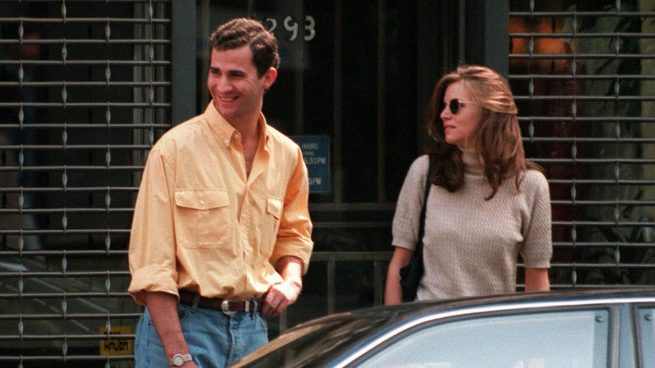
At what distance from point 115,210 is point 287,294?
92.3 inches

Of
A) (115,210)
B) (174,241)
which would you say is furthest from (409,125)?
(174,241)

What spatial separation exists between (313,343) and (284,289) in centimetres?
101

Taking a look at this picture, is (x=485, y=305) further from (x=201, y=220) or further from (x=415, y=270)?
(x=415, y=270)

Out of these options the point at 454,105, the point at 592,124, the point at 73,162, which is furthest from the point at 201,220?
the point at 592,124

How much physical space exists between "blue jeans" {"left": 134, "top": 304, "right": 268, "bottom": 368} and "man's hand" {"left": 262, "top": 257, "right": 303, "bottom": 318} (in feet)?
0.37

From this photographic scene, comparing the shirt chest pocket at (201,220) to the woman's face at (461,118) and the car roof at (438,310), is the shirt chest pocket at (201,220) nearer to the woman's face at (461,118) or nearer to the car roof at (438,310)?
the car roof at (438,310)

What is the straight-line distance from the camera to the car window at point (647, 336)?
416 centimetres

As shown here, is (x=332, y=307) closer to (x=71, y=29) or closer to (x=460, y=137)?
(x=71, y=29)

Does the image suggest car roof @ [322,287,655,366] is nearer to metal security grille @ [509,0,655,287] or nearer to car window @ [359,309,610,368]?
car window @ [359,309,610,368]

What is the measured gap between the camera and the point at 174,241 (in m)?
5.21

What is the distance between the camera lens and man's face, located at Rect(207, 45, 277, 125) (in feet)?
17.5

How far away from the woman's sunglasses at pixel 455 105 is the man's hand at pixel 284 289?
0.83 metres

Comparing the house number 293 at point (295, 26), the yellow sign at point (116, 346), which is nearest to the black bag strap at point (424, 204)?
the yellow sign at point (116, 346)

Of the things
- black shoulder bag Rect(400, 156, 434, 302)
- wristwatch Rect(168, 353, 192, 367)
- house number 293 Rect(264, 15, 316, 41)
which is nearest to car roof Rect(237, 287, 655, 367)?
wristwatch Rect(168, 353, 192, 367)
